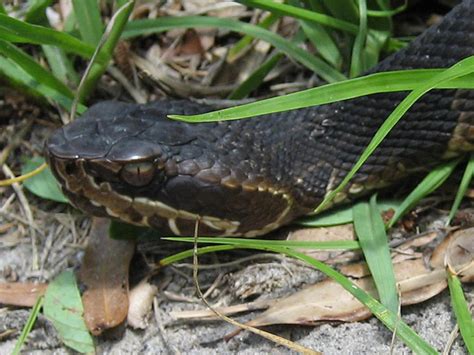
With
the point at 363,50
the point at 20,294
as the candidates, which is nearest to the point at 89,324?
the point at 20,294

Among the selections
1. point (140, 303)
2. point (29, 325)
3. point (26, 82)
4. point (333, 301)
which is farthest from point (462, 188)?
point (26, 82)

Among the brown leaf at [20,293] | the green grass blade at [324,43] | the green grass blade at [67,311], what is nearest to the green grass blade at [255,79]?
the green grass blade at [324,43]

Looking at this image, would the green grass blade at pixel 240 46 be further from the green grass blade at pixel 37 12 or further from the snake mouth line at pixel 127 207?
the snake mouth line at pixel 127 207

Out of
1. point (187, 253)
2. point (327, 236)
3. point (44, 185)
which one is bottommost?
point (327, 236)

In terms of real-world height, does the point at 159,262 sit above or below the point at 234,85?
below

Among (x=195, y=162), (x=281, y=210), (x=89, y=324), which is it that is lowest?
(x=89, y=324)

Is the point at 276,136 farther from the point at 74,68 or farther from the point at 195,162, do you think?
the point at 74,68

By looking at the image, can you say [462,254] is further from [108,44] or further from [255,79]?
[108,44]
